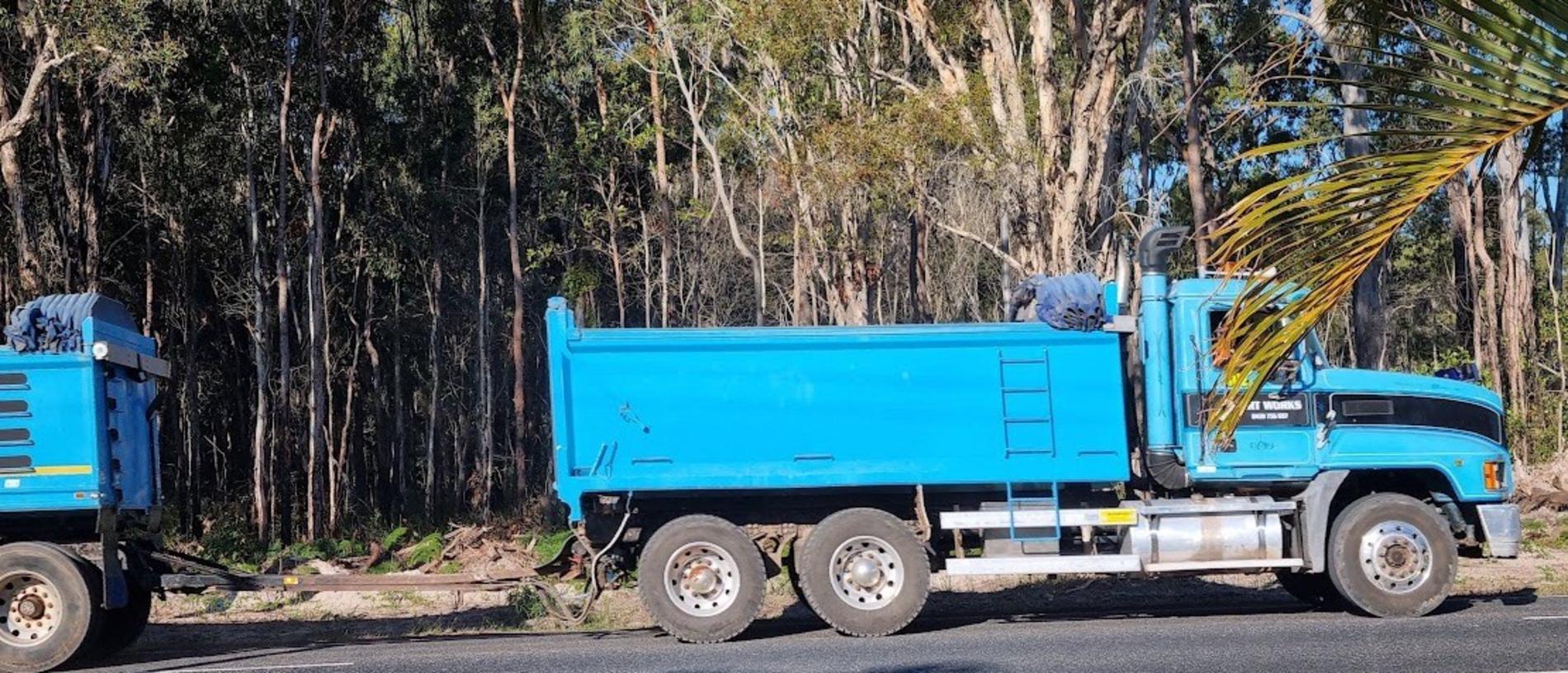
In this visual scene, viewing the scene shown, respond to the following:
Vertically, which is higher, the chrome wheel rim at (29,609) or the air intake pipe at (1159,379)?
the air intake pipe at (1159,379)

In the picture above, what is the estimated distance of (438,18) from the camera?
36.5 meters

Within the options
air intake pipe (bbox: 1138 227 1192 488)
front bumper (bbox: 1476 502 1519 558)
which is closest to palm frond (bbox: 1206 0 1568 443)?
air intake pipe (bbox: 1138 227 1192 488)

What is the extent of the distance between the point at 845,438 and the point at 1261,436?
3423 millimetres

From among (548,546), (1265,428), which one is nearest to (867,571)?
(1265,428)

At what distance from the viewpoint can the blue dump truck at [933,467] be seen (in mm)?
11938

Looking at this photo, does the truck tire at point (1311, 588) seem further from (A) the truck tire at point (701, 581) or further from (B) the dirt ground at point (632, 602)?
(A) the truck tire at point (701, 581)

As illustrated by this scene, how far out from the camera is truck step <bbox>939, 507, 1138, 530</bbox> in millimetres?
12180

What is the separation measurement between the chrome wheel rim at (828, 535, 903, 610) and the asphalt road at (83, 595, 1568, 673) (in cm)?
35

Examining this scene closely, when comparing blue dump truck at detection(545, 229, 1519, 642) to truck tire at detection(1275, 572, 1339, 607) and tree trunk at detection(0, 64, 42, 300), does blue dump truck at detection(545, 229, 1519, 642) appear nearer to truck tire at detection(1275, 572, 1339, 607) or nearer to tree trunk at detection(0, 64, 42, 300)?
truck tire at detection(1275, 572, 1339, 607)

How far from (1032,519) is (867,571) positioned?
4.62ft

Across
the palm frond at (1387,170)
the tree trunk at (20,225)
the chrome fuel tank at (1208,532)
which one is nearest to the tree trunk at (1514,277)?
the chrome fuel tank at (1208,532)

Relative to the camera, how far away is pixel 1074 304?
12367mm

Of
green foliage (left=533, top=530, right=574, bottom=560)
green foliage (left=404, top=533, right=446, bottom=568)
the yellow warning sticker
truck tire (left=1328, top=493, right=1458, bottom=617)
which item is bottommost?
green foliage (left=404, top=533, right=446, bottom=568)

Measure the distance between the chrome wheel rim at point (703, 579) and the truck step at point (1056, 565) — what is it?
5.98 feet
